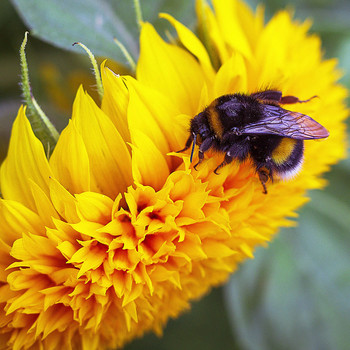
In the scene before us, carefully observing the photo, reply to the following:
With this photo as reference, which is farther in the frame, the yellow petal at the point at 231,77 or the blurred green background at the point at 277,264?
the blurred green background at the point at 277,264

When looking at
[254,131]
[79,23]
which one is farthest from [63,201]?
[79,23]

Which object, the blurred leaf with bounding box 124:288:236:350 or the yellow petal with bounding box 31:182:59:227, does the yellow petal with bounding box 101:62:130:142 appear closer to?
the yellow petal with bounding box 31:182:59:227

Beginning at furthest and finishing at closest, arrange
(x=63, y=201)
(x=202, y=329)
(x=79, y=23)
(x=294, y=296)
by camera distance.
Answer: (x=202, y=329)
(x=294, y=296)
(x=79, y=23)
(x=63, y=201)

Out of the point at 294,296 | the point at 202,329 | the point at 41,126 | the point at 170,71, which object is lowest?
the point at 202,329

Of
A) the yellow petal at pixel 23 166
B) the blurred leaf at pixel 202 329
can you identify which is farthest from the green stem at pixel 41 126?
the blurred leaf at pixel 202 329

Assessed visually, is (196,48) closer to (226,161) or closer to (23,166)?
(226,161)

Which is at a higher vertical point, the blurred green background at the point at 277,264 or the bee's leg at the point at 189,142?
A: the bee's leg at the point at 189,142

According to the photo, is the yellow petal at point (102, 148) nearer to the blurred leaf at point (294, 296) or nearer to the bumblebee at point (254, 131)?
the bumblebee at point (254, 131)
